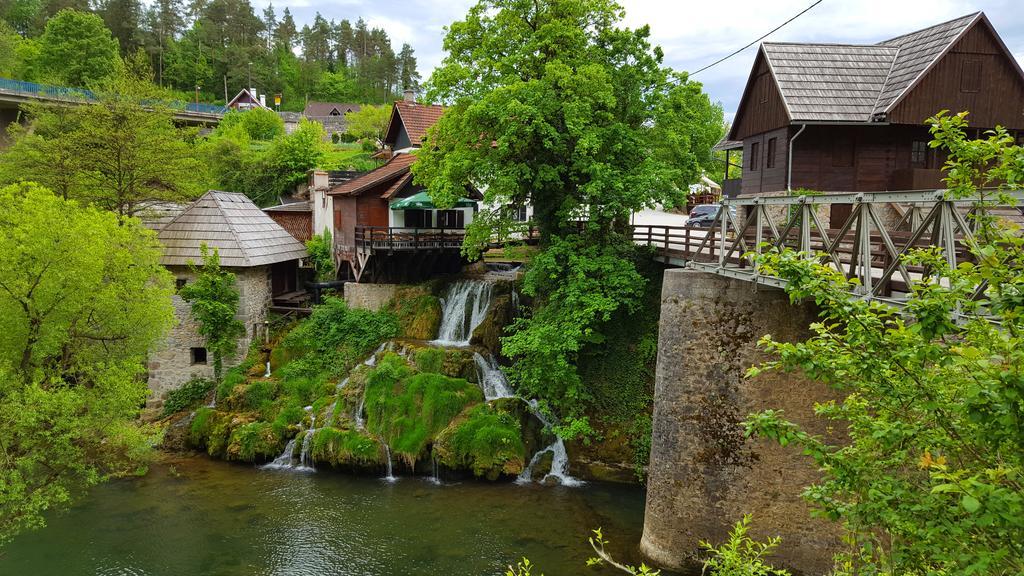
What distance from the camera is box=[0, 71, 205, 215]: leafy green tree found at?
22.2 metres

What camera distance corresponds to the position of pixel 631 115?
18.4m

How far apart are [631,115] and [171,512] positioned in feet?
53.1

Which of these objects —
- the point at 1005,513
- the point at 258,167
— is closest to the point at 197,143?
the point at 258,167

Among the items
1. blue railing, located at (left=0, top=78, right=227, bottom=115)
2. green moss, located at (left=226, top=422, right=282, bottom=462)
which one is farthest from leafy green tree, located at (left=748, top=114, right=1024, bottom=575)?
blue railing, located at (left=0, top=78, right=227, bottom=115)

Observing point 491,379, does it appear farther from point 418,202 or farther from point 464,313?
point 418,202

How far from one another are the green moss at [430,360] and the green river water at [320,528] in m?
3.65

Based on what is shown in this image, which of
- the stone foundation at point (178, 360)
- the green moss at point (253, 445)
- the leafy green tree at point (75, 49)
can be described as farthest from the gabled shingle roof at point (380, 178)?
the leafy green tree at point (75, 49)

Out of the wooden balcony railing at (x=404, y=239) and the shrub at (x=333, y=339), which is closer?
the shrub at (x=333, y=339)

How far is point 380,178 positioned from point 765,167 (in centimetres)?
1446

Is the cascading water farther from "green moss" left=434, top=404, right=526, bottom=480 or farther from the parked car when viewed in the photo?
the parked car

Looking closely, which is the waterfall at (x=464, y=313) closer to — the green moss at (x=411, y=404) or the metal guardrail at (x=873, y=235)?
the green moss at (x=411, y=404)

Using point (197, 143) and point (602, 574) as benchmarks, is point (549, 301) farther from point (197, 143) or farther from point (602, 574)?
point (197, 143)

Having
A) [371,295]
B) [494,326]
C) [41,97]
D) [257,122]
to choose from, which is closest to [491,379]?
[494,326]

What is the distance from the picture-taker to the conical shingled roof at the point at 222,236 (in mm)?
23172
